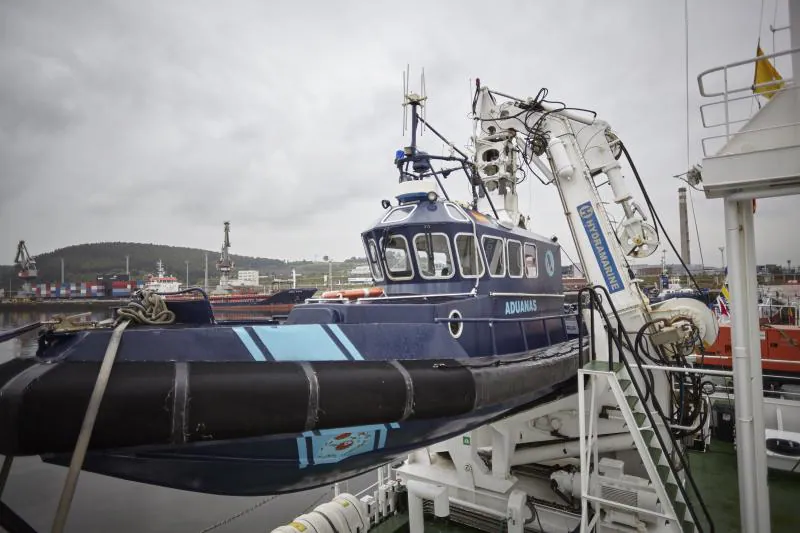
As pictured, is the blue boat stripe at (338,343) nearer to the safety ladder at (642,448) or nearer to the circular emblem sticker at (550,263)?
the safety ladder at (642,448)

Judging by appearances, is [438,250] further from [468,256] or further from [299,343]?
[299,343]

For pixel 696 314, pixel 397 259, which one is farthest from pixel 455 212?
pixel 696 314

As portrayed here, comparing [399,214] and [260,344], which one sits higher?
[399,214]

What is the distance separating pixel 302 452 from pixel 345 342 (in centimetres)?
90

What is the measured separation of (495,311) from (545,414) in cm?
201

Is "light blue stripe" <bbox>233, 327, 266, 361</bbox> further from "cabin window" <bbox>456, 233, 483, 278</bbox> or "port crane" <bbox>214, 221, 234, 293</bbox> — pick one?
"port crane" <bbox>214, 221, 234, 293</bbox>

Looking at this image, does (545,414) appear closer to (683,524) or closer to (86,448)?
(683,524)

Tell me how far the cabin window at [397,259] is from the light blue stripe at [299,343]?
1908 millimetres

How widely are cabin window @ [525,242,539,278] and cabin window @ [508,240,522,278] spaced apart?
0.68ft

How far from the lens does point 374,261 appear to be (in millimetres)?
5738

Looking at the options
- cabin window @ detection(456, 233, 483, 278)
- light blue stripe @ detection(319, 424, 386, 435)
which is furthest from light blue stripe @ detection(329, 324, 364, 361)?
cabin window @ detection(456, 233, 483, 278)

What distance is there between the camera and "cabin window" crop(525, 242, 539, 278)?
243 inches

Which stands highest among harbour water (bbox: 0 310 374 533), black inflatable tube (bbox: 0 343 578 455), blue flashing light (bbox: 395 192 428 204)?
blue flashing light (bbox: 395 192 428 204)

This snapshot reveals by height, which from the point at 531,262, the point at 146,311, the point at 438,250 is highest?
the point at 438,250
